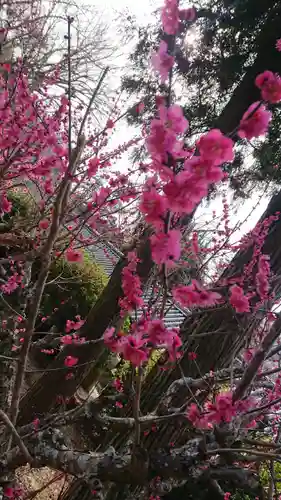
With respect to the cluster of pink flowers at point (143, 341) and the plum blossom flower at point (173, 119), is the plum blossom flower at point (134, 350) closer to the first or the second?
the cluster of pink flowers at point (143, 341)

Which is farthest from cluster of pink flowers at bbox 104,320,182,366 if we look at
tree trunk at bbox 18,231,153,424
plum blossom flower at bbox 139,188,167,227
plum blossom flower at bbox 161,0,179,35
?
tree trunk at bbox 18,231,153,424

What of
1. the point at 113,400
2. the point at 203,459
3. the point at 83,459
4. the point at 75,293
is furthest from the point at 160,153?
the point at 75,293

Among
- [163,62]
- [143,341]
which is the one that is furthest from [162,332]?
[163,62]

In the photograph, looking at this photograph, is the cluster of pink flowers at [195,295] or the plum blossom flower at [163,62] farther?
the cluster of pink flowers at [195,295]

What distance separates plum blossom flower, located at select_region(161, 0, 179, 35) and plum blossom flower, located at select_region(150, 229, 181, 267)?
748 millimetres

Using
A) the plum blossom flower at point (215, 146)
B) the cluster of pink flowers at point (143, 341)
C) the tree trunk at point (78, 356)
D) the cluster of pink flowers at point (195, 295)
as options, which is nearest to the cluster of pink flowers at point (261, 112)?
the plum blossom flower at point (215, 146)

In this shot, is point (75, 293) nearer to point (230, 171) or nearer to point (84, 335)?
point (84, 335)

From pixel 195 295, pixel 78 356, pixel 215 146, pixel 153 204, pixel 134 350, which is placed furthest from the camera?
pixel 78 356

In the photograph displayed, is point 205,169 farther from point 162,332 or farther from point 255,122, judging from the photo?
point 162,332

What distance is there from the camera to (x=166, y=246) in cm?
121

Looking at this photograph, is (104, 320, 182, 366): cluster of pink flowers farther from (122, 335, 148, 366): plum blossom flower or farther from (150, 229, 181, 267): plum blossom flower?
(150, 229, 181, 267): plum blossom flower

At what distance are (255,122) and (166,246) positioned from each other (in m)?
0.49

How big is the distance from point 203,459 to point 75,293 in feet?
22.3

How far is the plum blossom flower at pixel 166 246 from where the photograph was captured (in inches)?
47.4
